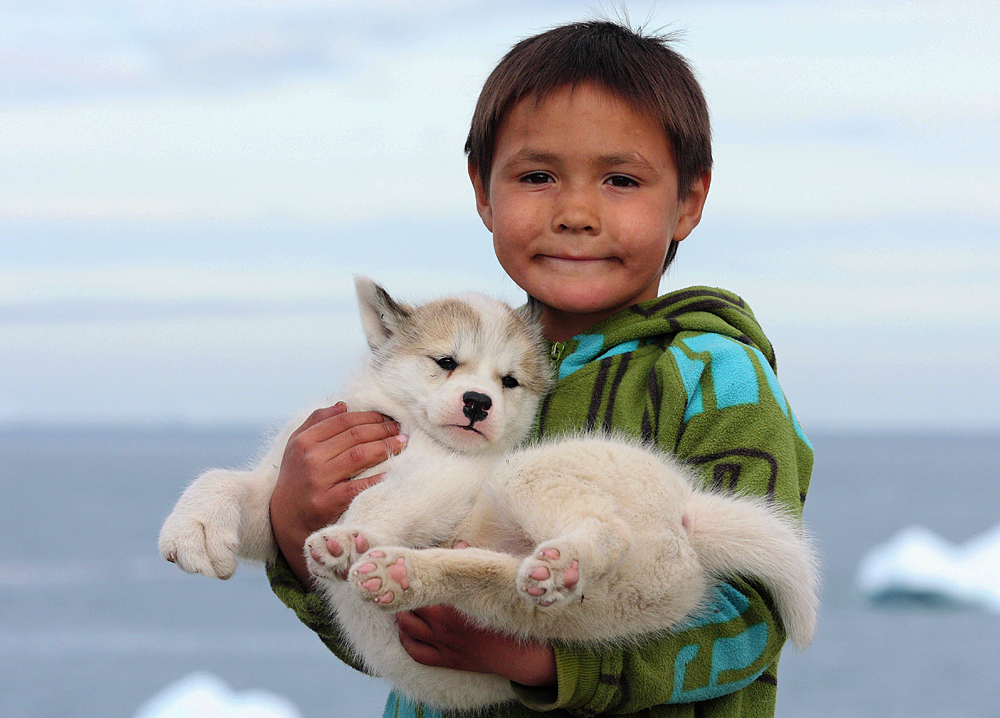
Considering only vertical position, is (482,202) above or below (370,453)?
above

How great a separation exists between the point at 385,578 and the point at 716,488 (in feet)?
2.96

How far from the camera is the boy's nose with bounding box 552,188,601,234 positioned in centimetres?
281

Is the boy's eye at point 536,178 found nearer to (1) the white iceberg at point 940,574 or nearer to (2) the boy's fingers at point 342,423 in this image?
(2) the boy's fingers at point 342,423

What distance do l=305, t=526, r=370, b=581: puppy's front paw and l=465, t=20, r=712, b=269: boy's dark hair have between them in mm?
1457

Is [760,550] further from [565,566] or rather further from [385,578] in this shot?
[385,578]

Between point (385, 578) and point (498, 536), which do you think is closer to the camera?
point (385, 578)

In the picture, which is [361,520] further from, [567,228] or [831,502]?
[831,502]

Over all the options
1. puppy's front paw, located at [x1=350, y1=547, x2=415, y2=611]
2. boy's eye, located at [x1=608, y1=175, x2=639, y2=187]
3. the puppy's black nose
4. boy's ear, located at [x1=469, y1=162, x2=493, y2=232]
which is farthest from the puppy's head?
puppy's front paw, located at [x1=350, y1=547, x2=415, y2=611]

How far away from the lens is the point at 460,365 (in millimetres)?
2986

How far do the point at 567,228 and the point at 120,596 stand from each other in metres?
41.7

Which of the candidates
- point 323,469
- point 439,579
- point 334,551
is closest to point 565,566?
point 439,579

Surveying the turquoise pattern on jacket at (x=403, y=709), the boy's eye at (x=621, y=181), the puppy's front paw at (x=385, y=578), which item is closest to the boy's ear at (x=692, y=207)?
the boy's eye at (x=621, y=181)

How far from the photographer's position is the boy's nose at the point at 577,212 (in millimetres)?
2812

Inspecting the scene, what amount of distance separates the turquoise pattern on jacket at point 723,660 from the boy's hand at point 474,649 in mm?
309
